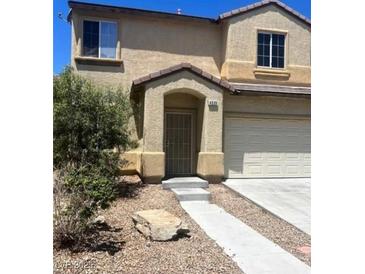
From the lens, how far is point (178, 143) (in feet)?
47.3

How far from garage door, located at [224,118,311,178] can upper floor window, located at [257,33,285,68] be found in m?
2.65

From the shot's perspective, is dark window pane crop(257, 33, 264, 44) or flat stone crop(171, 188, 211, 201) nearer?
flat stone crop(171, 188, 211, 201)

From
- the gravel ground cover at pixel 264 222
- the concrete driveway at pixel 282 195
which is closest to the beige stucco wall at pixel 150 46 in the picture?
the concrete driveway at pixel 282 195

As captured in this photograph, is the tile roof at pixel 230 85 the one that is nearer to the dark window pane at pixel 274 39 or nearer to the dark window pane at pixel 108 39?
the dark window pane at pixel 108 39

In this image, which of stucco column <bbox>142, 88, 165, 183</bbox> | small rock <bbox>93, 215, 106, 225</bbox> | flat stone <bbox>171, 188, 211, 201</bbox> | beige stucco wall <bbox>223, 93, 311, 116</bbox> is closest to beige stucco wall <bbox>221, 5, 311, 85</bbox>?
beige stucco wall <bbox>223, 93, 311, 116</bbox>

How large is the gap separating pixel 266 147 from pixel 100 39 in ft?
26.5

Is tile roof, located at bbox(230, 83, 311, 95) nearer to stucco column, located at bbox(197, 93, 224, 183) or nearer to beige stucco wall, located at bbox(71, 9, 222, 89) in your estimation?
stucco column, located at bbox(197, 93, 224, 183)

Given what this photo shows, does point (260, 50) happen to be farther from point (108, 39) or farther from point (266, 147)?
point (108, 39)

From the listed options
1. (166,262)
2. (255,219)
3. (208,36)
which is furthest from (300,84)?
(166,262)

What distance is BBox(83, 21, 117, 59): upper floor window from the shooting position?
14078 mm

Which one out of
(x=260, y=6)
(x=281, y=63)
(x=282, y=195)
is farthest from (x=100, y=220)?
(x=260, y=6)

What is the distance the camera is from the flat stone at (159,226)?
7.10 meters
